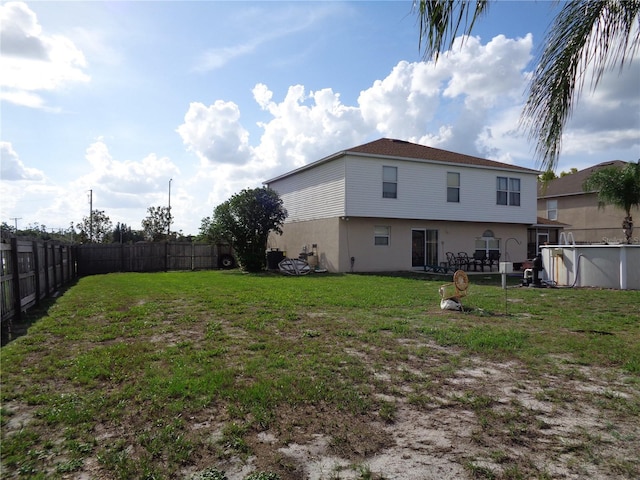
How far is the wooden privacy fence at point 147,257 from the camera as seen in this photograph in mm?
22844

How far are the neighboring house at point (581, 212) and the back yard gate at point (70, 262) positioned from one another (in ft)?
73.7

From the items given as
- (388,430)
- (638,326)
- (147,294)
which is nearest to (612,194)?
(638,326)

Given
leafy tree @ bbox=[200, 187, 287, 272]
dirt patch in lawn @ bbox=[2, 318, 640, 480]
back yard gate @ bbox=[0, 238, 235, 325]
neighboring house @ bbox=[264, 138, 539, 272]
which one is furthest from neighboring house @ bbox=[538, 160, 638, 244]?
dirt patch in lawn @ bbox=[2, 318, 640, 480]

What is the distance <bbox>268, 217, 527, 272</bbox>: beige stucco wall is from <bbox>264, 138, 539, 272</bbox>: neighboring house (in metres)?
0.05

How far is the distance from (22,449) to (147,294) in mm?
9178

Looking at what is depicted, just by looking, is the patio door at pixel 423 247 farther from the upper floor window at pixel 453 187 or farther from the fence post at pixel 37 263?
the fence post at pixel 37 263

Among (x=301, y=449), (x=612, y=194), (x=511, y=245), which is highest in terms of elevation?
(x=612, y=194)

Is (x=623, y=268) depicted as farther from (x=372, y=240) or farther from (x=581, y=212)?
(x=581, y=212)

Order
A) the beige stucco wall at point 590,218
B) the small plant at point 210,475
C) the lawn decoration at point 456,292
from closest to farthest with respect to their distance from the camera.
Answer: the small plant at point 210,475, the lawn decoration at point 456,292, the beige stucco wall at point 590,218

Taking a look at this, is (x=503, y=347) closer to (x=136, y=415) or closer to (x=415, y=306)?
(x=415, y=306)

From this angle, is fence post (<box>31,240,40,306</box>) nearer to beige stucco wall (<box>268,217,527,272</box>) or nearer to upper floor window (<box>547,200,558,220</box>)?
beige stucco wall (<box>268,217,527,272</box>)

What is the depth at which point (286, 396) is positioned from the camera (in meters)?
4.02

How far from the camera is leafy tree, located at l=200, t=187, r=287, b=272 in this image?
2100 centimetres

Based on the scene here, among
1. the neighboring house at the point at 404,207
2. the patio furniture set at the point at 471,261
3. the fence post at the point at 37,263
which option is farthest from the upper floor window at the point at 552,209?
the fence post at the point at 37,263
